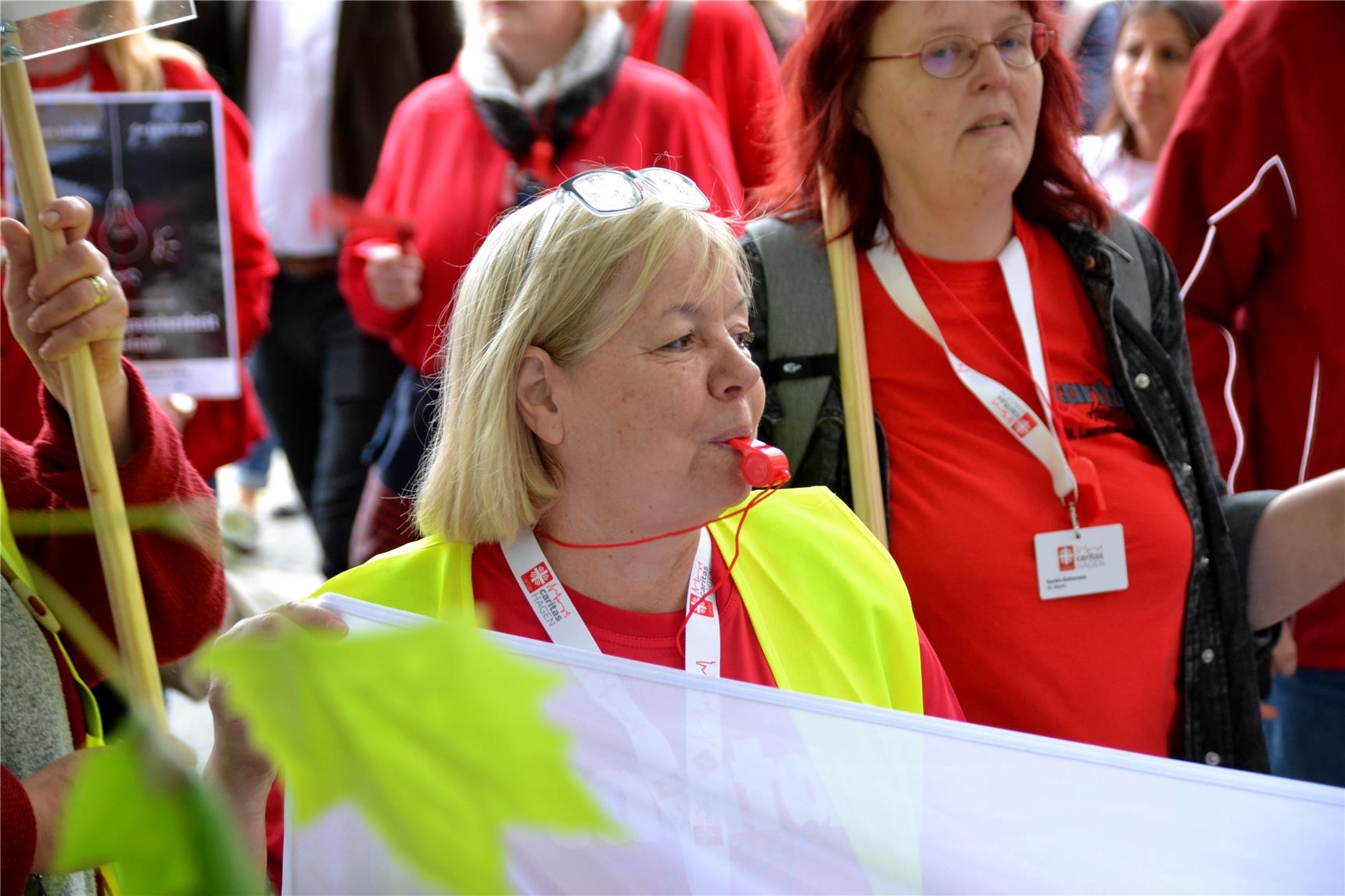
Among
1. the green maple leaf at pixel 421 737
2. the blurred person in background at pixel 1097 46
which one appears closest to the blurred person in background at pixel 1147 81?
the blurred person in background at pixel 1097 46

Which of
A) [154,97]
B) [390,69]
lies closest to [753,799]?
[154,97]

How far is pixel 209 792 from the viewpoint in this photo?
0.36 meters

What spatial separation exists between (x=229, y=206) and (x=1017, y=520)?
6.78ft

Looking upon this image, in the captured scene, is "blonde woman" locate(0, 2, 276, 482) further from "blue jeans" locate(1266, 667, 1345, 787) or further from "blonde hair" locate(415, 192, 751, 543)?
"blue jeans" locate(1266, 667, 1345, 787)

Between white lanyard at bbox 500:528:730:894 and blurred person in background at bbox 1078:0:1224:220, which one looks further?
blurred person in background at bbox 1078:0:1224:220

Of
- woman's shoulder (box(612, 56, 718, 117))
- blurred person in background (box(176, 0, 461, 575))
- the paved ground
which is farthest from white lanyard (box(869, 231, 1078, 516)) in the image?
blurred person in background (box(176, 0, 461, 575))

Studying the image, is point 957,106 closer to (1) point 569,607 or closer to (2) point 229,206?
(1) point 569,607

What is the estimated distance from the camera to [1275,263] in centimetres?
260

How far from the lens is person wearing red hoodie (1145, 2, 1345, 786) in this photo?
2.47 m

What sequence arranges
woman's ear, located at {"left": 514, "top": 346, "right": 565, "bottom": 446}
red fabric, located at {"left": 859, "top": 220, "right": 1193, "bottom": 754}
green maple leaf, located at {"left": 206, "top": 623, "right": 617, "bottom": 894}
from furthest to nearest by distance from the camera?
red fabric, located at {"left": 859, "top": 220, "right": 1193, "bottom": 754}, woman's ear, located at {"left": 514, "top": 346, "right": 565, "bottom": 446}, green maple leaf, located at {"left": 206, "top": 623, "right": 617, "bottom": 894}

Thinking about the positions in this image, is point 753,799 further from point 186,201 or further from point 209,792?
point 186,201

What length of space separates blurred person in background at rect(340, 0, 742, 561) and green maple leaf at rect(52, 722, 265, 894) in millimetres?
2598

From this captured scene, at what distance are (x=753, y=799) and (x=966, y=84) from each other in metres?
1.34

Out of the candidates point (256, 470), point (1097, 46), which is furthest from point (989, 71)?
point (256, 470)
